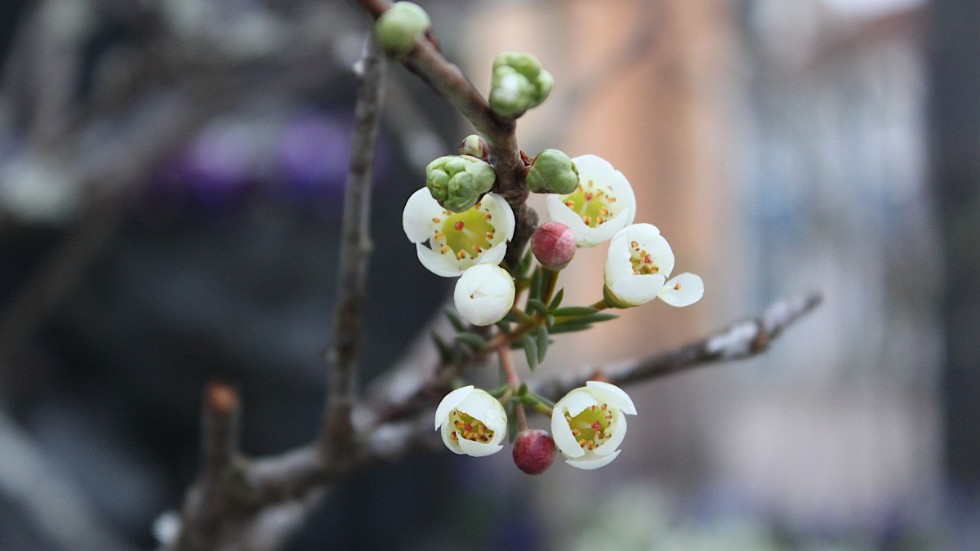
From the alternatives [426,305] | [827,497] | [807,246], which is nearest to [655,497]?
[827,497]

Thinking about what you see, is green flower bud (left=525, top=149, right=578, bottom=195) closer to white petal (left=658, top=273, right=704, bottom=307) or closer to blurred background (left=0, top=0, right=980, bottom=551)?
white petal (left=658, top=273, right=704, bottom=307)

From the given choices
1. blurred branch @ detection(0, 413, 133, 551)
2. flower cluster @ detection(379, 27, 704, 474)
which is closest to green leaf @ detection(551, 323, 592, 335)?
flower cluster @ detection(379, 27, 704, 474)

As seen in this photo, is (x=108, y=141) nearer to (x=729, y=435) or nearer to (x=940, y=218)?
(x=940, y=218)

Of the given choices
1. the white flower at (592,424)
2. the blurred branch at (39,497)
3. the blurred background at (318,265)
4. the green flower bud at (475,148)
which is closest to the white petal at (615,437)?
the white flower at (592,424)

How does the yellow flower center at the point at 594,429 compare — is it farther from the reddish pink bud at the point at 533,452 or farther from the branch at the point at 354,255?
the branch at the point at 354,255

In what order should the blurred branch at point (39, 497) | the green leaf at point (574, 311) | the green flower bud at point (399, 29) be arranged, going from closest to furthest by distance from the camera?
the green flower bud at point (399, 29), the green leaf at point (574, 311), the blurred branch at point (39, 497)

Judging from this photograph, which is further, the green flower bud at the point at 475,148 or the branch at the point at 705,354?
the branch at the point at 705,354
